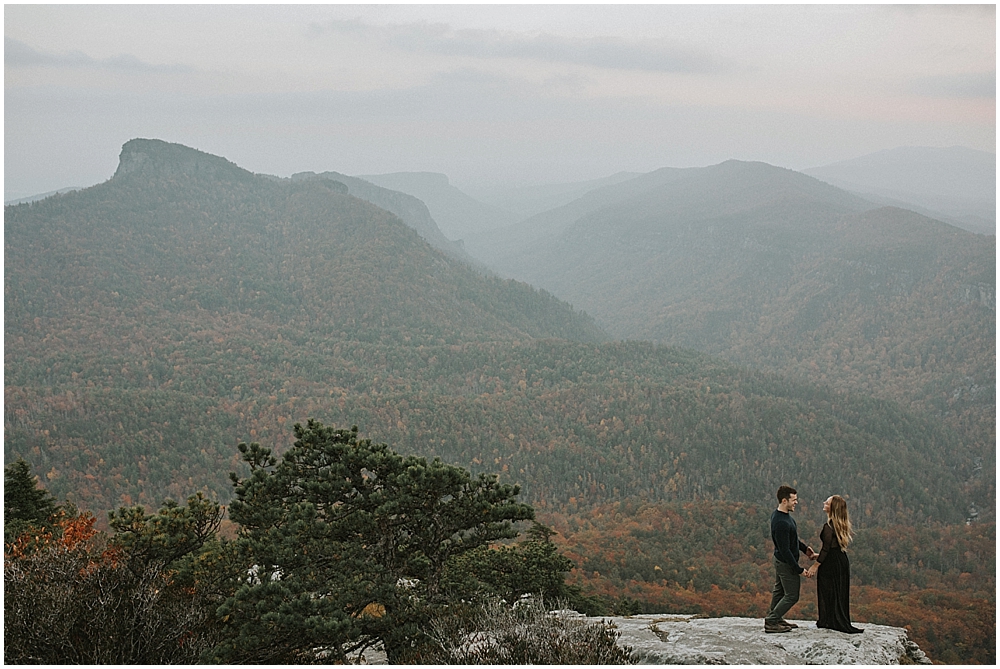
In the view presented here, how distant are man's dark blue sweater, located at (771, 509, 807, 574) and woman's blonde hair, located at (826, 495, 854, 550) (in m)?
0.61

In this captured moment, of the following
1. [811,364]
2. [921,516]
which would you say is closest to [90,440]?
[921,516]

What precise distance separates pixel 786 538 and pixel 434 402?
81363mm

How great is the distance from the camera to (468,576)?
1673cm

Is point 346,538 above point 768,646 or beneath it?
above

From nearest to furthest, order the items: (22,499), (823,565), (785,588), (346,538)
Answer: (785,588)
(823,565)
(346,538)
(22,499)

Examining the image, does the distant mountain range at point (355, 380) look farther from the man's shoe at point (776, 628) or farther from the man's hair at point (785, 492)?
the man's hair at point (785, 492)

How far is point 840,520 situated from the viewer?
1188 centimetres

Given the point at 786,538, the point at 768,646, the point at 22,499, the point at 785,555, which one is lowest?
the point at 22,499

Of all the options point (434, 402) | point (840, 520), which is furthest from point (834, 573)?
point (434, 402)

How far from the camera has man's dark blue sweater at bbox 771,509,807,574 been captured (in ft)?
39.2

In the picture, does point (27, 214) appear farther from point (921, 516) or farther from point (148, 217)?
point (921, 516)

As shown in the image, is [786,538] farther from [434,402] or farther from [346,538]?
[434,402]

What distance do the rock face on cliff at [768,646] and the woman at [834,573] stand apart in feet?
0.76

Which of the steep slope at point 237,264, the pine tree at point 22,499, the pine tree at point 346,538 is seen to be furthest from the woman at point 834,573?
the steep slope at point 237,264
